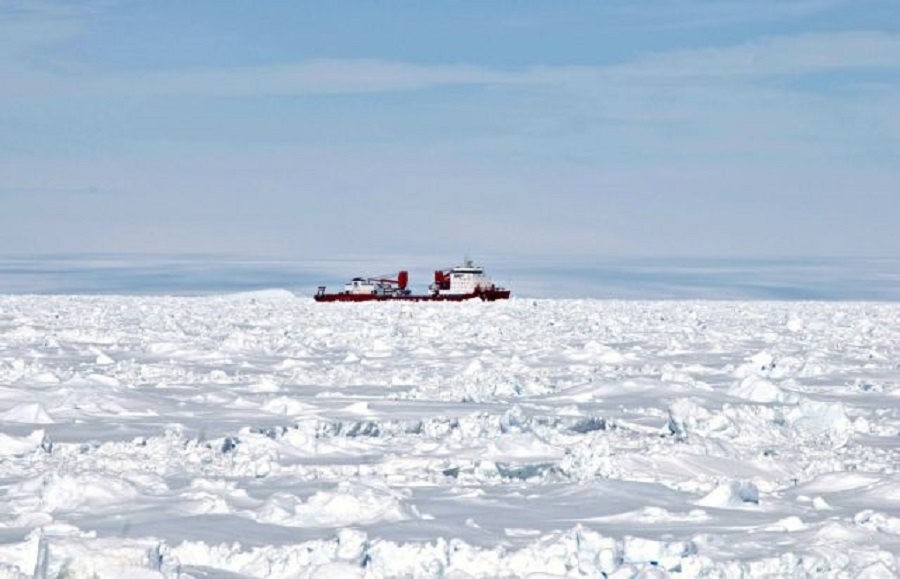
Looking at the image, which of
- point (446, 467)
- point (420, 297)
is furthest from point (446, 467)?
point (420, 297)

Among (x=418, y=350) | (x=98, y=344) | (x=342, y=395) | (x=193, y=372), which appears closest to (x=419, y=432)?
(x=342, y=395)

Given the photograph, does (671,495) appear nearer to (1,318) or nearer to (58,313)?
(1,318)

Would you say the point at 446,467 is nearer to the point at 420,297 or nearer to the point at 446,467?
the point at 446,467

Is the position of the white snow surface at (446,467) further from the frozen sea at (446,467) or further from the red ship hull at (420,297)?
the red ship hull at (420,297)

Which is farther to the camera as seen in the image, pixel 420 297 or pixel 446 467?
pixel 420 297

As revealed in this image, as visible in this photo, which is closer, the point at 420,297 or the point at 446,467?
the point at 446,467
